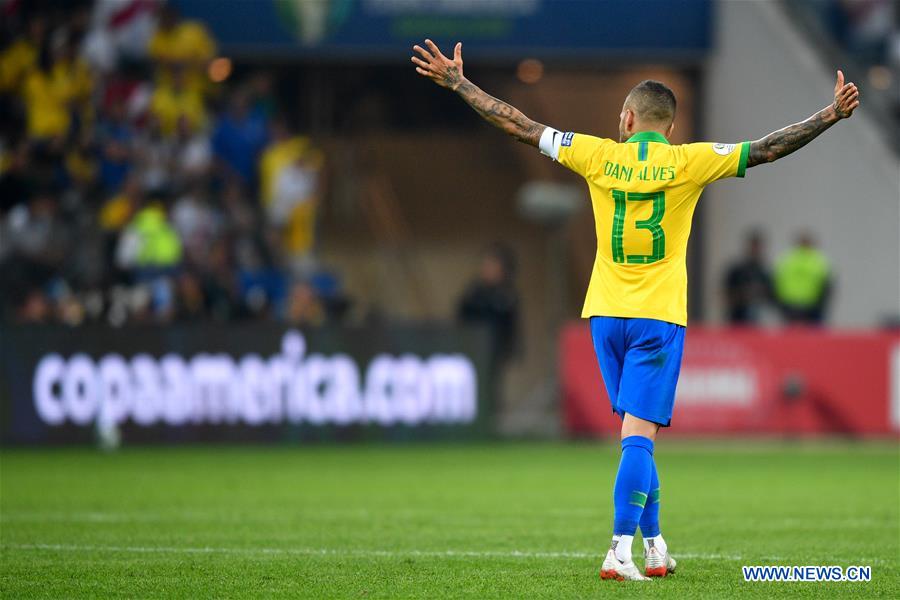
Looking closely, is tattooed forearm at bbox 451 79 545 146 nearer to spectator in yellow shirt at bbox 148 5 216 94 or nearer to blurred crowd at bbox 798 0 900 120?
spectator in yellow shirt at bbox 148 5 216 94

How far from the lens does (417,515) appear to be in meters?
10.5

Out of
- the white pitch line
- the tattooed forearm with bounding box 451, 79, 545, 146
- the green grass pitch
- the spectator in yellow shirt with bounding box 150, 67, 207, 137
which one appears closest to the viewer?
the green grass pitch

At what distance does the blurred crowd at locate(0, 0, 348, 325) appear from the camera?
19.6m

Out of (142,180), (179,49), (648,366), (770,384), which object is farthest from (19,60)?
(648,366)

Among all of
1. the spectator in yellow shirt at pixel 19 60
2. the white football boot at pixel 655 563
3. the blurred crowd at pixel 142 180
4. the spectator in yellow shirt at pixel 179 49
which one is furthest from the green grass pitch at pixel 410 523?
the spectator in yellow shirt at pixel 179 49

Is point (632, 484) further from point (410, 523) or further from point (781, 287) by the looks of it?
point (781, 287)

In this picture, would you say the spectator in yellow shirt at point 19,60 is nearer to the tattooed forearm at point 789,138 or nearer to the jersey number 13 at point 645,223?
the jersey number 13 at point 645,223

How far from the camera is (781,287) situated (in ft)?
70.2

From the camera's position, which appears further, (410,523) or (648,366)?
(410,523)

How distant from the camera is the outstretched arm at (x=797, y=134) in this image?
7.11m

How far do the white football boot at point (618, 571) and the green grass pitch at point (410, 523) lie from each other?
0.08 metres

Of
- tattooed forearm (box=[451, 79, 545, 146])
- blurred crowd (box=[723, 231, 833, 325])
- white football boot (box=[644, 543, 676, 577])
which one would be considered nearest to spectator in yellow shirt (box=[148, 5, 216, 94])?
blurred crowd (box=[723, 231, 833, 325])

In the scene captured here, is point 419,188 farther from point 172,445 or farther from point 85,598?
point 85,598

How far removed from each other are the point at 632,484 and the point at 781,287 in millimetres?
14923
